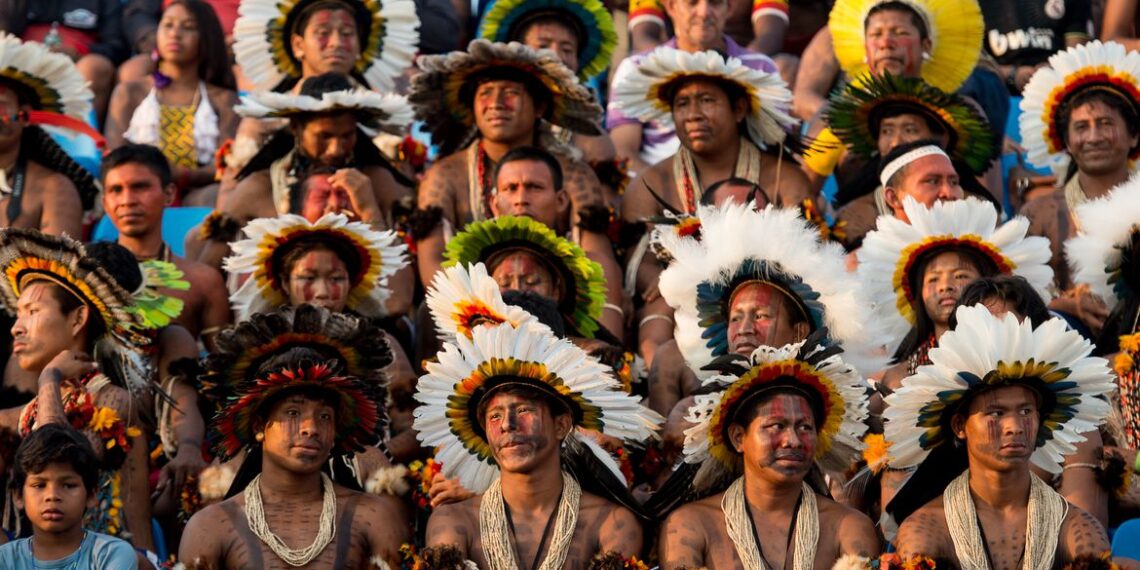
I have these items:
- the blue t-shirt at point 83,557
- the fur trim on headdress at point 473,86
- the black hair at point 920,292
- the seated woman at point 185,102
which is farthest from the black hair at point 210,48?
the blue t-shirt at point 83,557

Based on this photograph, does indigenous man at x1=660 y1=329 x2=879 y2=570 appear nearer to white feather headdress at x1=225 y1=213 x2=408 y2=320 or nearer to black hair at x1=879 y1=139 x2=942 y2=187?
white feather headdress at x1=225 y1=213 x2=408 y2=320

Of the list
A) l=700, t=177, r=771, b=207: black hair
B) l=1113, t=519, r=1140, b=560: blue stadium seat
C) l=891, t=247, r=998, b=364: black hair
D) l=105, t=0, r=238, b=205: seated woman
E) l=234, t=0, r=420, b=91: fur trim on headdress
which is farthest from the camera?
l=105, t=0, r=238, b=205: seated woman

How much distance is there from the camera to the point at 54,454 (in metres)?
7.55

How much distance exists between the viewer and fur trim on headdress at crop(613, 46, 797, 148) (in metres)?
10.5

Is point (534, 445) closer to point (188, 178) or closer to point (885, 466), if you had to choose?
point (885, 466)

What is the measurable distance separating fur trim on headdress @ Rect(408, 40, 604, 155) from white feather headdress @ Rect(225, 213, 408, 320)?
141cm

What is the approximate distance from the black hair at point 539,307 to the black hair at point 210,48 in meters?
3.74

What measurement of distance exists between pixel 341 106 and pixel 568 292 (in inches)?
71.8

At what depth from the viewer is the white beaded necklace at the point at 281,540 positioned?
305 inches

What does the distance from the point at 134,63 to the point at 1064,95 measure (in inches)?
190

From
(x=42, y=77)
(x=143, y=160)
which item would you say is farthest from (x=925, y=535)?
(x=42, y=77)

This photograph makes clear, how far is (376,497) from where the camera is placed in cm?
805

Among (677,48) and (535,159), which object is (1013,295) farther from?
(677,48)

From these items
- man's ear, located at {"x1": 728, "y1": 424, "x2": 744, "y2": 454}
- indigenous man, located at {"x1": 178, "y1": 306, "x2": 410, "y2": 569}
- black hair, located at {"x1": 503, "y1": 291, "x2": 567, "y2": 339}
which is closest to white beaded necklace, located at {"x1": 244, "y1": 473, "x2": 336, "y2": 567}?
indigenous man, located at {"x1": 178, "y1": 306, "x2": 410, "y2": 569}
